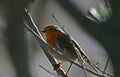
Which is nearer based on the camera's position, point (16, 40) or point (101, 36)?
point (101, 36)

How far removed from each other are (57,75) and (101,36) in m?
2.59

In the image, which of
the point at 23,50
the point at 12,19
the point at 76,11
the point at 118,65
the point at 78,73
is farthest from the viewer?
the point at 78,73

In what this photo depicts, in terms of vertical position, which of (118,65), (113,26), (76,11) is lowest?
(118,65)

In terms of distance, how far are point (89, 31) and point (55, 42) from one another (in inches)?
167

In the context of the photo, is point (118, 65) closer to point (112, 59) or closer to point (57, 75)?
point (112, 59)

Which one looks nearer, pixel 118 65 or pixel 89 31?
pixel 118 65

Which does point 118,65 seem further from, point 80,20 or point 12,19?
point 12,19

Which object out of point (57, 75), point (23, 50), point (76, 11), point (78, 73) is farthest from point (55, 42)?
point (76, 11)

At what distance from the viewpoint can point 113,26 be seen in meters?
0.99

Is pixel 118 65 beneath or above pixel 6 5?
beneath

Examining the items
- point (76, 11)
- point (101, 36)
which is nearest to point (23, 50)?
point (76, 11)

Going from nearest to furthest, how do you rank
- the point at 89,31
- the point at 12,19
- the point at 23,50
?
1. the point at 89,31
2. the point at 12,19
3. the point at 23,50

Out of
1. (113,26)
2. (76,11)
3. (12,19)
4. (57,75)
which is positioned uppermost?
(12,19)

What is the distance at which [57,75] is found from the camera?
3.57m
